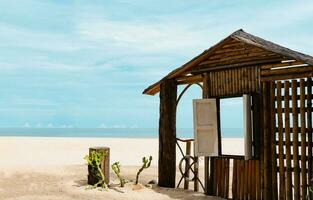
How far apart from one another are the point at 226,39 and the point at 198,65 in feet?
3.26

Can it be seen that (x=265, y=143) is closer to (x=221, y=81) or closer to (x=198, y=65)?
(x=221, y=81)

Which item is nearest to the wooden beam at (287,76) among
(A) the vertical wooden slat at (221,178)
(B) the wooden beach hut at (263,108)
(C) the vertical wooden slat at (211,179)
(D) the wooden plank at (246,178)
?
(B) the wooden beach hut at (263,108)

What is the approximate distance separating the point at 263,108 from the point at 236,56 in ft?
4.69

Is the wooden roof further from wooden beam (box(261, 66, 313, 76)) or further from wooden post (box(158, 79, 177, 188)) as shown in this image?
wooden post (box(158, 79, 177, 188))

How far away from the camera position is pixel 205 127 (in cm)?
1126

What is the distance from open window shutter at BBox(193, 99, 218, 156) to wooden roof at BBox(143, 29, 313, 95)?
31.4 inches

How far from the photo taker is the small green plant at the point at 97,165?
38.8ft

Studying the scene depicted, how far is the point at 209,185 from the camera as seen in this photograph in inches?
447

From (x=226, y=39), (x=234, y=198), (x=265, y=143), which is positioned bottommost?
(x=234, y=198)

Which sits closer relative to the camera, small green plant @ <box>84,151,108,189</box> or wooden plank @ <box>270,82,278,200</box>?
wooden plank @ <box>270,82,278,200</box>

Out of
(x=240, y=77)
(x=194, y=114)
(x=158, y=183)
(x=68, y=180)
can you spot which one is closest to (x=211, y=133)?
(x=194, y=114)

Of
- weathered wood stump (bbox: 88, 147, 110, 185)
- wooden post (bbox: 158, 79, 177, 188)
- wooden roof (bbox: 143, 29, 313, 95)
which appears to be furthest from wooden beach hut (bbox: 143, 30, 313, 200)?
weathered wood stump (bbox: 88, 147, 110, 185)

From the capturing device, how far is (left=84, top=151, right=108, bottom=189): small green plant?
465 inches

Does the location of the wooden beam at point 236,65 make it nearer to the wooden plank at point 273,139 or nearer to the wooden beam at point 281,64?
the wooden beam at point 281,64
